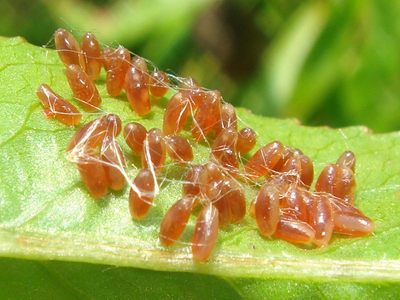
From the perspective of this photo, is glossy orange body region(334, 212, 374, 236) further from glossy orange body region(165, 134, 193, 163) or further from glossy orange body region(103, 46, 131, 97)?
glossy orange body region(103, 46, 131, 97)

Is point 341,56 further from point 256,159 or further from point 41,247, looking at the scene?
point 41,247

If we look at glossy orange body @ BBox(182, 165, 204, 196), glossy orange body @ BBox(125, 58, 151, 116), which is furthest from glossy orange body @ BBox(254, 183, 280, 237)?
glossy orange body @ BBox(125, 58, 151, 116)

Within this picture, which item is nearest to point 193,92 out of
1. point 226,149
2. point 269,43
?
point 226,149

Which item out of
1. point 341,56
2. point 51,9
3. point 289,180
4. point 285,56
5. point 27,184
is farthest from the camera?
point 51,9

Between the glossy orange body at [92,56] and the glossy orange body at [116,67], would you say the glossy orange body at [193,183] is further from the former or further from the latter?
the glossy orange body at [92,56]

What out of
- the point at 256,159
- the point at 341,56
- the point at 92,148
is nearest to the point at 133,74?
the point at 92,148

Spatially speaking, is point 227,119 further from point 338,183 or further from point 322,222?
point 322,222
